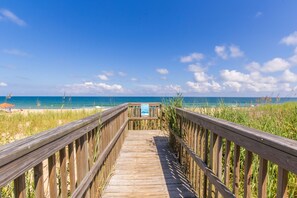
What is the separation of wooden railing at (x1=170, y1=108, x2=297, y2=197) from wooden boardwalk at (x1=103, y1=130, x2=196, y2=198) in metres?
0.28

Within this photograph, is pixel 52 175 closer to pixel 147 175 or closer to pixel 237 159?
pixel 237 159

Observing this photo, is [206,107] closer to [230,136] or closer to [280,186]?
[230,136]

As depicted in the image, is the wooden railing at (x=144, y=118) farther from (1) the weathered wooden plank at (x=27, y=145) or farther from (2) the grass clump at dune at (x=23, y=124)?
(1) the weathered wooden plank at (x=27, y=145)

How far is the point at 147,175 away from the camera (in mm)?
3922

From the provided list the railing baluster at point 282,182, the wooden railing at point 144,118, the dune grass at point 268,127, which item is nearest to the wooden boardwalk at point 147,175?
the dune grass at point 268,127

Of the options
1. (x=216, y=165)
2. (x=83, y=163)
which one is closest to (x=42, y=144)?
(x=83, y=163)

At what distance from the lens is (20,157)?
106cm

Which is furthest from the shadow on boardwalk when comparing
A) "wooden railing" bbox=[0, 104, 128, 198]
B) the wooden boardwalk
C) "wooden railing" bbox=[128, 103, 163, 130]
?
"wooden railing" bbox=[128, 103, 163, 130]

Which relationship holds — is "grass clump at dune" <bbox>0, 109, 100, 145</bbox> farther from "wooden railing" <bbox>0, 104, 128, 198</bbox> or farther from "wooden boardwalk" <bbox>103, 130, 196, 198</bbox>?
"wooden boardwalk" <bbox>103, 130, 196, 198</bbox>

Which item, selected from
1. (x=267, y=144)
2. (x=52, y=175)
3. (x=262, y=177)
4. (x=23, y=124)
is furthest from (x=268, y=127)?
(x=23, y=124)

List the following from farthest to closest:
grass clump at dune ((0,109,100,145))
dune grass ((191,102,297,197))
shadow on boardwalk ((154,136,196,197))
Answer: grass clump at dune ((0,109,100,145)), shadow on boardwalk ((154,136,196,197)), dune grass ((191,102,297,197))

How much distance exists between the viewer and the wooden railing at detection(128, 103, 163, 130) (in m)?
8.52

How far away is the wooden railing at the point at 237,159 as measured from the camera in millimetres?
1188

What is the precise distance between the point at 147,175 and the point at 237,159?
2.37m
